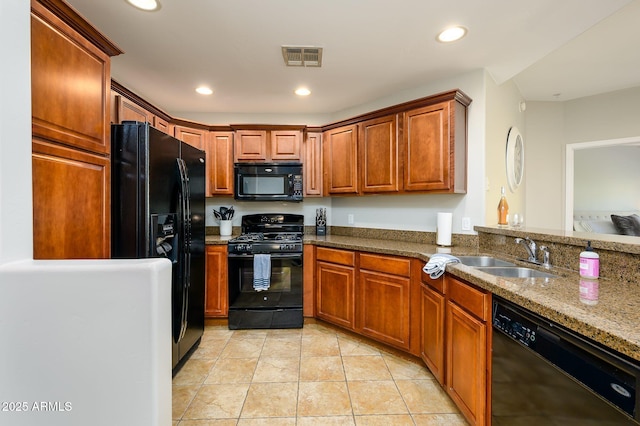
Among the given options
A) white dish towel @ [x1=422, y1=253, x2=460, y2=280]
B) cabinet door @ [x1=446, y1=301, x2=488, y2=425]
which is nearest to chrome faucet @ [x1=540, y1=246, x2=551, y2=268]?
white dish towel @ [x1=422, y1=253, x2=460, y2=280]

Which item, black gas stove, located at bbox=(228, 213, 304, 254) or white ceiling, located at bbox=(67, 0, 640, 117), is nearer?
white ceiling, located at bbox=(67, 0, 640, 117)

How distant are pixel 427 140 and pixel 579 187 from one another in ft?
13.8

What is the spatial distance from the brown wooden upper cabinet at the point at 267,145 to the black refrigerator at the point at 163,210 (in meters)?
0.82

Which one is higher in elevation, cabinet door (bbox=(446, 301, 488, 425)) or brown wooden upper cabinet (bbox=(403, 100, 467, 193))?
brown wooden upper cabinet (bbox=(403, 100, 467, 193))

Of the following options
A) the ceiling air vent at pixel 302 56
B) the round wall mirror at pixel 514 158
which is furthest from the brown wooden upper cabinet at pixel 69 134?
the round wall mirror at pixel 514 158

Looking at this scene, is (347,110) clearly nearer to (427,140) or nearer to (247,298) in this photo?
(427,140)

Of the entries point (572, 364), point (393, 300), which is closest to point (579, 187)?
point (393, 300)

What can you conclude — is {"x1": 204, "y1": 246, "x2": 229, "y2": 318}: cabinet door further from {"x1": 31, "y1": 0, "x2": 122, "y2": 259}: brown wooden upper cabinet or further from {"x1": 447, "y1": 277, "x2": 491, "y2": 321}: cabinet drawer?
{"x1": 447, "y1": 277, "x2": 491, "y2": 321}: cabinet drawer

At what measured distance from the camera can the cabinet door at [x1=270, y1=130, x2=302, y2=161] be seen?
335 centimetres

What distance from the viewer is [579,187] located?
490 centimetres

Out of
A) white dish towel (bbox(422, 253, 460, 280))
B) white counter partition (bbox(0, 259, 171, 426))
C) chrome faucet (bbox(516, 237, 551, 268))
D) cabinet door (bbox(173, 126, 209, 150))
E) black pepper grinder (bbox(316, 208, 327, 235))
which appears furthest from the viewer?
black pepper grinder (bbox(316, 208, 327, 235))

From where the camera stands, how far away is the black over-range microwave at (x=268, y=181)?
3.29 metres

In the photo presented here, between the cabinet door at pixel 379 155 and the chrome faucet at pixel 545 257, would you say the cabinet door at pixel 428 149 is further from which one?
the chrome faucet at pixel 545 257

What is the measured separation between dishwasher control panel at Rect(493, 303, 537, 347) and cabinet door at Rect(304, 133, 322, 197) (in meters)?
2.29
